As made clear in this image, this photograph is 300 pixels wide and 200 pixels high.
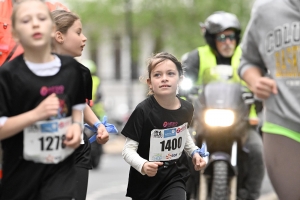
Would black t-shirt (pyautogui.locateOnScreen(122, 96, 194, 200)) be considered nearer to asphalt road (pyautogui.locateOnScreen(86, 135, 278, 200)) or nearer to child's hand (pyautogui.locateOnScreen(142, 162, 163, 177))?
child's hand (pyautogui.locateOnScreen(142, 162, 163, 177))

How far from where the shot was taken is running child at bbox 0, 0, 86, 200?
4.02 metres

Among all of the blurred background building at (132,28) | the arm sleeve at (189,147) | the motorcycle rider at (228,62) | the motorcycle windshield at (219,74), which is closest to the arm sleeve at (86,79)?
the arm sleeve at (189,147)

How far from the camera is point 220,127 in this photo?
747 cm

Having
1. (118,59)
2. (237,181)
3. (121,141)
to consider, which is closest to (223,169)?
(237,181)

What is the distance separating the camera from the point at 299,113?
12.9 feet

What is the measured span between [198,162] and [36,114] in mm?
1596

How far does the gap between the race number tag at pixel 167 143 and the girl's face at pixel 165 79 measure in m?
0.25

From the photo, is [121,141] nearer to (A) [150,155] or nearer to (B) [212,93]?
(B) [212,93]

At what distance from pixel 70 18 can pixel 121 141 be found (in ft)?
65.6

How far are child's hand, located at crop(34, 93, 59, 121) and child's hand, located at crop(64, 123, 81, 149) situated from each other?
147 millimetres

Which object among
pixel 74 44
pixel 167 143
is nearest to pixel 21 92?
pixel 74 44

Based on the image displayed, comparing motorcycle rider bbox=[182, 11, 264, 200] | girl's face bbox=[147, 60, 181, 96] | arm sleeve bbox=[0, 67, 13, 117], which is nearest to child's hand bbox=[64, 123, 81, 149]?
arm sleeve bbox=[0, 67, 13, 117]

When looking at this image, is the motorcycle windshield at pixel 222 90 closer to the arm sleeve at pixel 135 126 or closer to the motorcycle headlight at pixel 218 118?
the motorcycle headlight at pixel 218 118

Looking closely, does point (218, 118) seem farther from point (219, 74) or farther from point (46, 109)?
point (46, 109)
